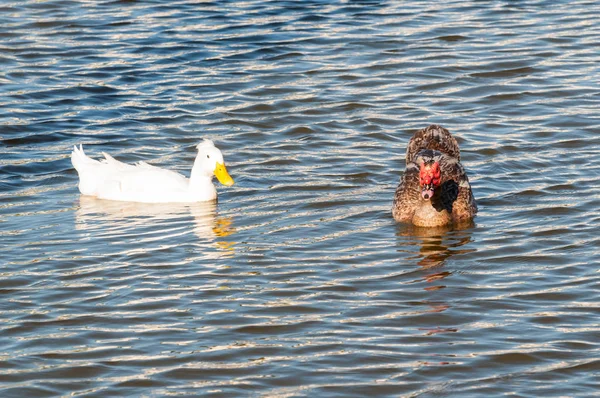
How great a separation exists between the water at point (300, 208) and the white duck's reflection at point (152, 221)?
42mm

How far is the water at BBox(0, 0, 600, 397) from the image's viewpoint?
7.30m

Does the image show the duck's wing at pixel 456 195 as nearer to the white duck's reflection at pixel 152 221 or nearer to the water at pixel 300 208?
the water at pixel 300 208

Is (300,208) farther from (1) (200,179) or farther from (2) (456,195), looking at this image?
(2) (456,195)

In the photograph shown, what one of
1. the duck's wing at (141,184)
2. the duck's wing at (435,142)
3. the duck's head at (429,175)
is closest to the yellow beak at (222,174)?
the duck's wing at (141,184)

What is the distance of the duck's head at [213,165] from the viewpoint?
1139 centimetres

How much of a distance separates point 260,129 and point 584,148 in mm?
3663

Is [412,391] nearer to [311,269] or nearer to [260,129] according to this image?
[311,269]

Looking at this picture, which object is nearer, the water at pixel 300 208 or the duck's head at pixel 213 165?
the water at pixel 300 208

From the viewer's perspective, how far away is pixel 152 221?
35.7ft

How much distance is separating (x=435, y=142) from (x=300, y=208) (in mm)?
1547

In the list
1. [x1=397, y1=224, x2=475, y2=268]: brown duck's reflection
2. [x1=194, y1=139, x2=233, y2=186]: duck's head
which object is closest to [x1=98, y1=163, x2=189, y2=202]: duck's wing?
[x1=194, y1=139, x2=233, y2=186]: duck's head

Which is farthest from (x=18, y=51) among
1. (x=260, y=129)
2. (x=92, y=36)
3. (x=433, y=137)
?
(x=433, y=137)

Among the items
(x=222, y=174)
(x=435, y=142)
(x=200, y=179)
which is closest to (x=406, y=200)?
(x=435, y=142)

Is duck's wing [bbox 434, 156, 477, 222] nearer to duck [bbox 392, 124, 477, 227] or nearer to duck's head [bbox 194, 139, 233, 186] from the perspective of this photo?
duck [bbox 392, 124, 477, 227]
